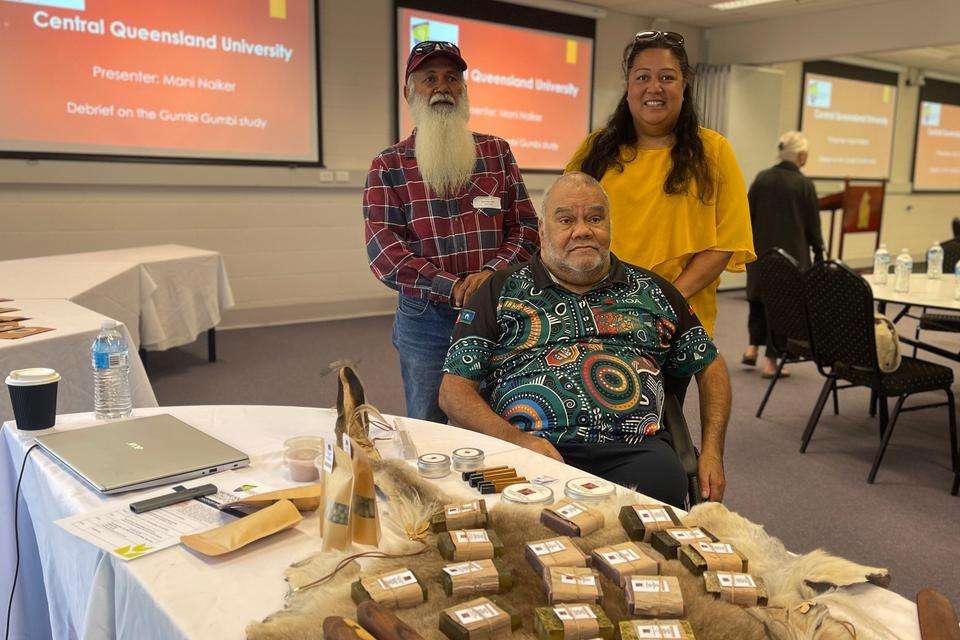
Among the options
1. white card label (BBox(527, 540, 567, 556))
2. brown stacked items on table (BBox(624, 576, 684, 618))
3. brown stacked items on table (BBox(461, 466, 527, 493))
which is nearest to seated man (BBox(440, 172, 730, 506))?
brown stacked items on table (BBox(461, 466, 527, 493))

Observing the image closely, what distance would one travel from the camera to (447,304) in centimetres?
226

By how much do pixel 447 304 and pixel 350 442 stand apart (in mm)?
1276

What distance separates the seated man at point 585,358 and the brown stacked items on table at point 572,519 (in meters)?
0.60

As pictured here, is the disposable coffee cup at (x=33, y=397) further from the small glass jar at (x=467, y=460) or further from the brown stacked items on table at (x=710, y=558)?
the brown stacked items on table at (x=710, y=558)

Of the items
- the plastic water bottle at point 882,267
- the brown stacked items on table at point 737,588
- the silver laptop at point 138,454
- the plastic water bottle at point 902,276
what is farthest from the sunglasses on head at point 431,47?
the plastic water bottle at point 882,267

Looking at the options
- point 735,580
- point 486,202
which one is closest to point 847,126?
point 486,202

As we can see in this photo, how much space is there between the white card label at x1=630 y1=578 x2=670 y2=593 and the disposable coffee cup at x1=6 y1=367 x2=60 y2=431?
4.07 ft

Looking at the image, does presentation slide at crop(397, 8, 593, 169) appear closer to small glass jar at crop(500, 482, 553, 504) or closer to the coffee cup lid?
the coffee cup lid

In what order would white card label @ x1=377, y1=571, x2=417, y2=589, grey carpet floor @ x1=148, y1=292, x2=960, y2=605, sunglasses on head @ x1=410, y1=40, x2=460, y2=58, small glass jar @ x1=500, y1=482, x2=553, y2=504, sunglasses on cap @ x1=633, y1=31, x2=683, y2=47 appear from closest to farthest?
white card label @ x1=377, y1=571, x2=417, y2=589 → small glass jar @ x1=500, y1=482, x2=553, y2=504 → sunglasses on cap @ x1=633, y1=31, x2=683, y2=47 → sunglasses on head @ x1=410, y1=40, x2=460, y2=58 → grey carpet floor @ x1=148, y1=292, x2=960, y2=605

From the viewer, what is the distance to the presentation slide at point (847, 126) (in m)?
9.84

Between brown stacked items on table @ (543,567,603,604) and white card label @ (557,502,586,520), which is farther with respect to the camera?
white card label @ (557,502,586,520)

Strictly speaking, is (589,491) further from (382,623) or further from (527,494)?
(382,623)

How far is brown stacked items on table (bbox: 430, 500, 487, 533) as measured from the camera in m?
1.02

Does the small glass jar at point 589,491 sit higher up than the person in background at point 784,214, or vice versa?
the person in background at point 784,214
